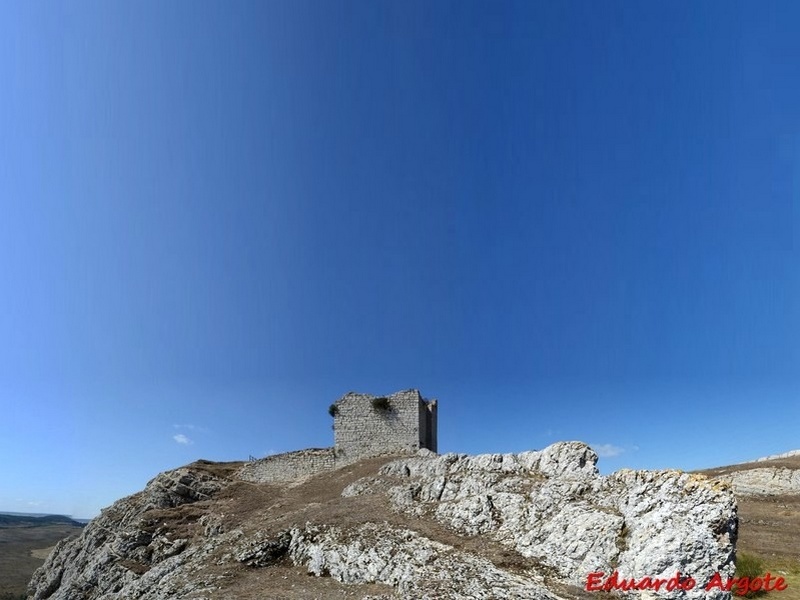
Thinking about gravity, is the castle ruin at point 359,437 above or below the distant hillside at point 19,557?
above

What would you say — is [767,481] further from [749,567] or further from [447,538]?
[447,538]

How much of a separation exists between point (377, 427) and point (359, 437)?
75.8 inches

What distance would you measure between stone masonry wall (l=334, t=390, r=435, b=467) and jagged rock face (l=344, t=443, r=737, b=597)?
1351 centimetres

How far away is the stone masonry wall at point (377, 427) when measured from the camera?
39.2m

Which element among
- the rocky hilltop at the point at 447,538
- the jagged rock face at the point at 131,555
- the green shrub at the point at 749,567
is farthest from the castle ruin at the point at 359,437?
the green shrub at the point at 749,567

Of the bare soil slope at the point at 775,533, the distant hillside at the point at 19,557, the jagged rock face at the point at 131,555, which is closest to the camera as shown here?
the jagged rock face at the point at 131,555

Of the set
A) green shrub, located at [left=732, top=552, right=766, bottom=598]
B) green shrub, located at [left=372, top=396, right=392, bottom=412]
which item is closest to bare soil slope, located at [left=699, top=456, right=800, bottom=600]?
green shrub, located at [left=732, top=552, right=766, bottom=598]

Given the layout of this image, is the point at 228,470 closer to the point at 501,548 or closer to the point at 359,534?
the point at 359,534

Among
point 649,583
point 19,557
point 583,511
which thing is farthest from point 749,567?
point 19,557

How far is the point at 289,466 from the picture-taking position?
39906 millimetres

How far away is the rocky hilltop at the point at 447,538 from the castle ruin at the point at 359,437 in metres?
8.80

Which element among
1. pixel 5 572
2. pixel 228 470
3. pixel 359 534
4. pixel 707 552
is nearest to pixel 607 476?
pixel 707 552

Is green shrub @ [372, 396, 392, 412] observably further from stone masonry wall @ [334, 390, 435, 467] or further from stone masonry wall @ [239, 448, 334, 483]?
stone masonry wall @ [239, 448, 334, 483]

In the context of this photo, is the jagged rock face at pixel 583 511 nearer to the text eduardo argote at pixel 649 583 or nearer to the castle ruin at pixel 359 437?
the text eduardo argote at pixel 649 583
